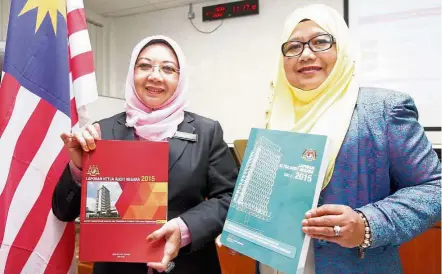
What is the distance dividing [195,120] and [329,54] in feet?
1.61

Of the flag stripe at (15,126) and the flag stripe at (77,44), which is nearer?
the flag stripe at (15,126)

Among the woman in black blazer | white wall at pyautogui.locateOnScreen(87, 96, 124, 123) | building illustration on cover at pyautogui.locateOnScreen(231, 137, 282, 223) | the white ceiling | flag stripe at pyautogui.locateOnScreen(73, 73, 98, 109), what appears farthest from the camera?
the white ceiling

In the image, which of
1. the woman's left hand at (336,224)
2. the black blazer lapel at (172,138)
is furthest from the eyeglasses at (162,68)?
the woman's left hand at (336,224)

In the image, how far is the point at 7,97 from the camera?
4.27 feet

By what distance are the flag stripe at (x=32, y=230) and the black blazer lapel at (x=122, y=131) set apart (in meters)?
0.37

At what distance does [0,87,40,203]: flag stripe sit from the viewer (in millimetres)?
1282

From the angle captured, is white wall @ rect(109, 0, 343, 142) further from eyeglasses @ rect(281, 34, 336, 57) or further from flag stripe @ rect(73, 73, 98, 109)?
eyeglasses @ rect(281, 34, 336, 57)

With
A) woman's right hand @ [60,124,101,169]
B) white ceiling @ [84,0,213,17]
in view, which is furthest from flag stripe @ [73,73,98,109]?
white ceiling @ [84,0,213,17]

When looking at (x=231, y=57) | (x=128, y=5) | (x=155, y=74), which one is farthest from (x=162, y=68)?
(x=128, y=5)

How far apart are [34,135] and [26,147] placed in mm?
53

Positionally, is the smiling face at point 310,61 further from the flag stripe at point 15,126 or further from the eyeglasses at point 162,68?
the flag stripe at point 15,126

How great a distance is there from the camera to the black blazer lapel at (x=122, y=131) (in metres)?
1.15

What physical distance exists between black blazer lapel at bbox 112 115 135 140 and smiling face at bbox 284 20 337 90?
0.55 m

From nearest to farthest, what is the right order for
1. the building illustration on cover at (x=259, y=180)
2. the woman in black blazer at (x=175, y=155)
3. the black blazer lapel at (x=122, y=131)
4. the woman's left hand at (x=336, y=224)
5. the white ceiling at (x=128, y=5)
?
the woman's left hand at (x=336, y=224) → the building illustration on cover at (x=259, y=180) → the woman in black blazer at (x=175, y=155) → the black blazer lapel at (x=122, y=131) → the white ceiling at (x=128, y=5)
